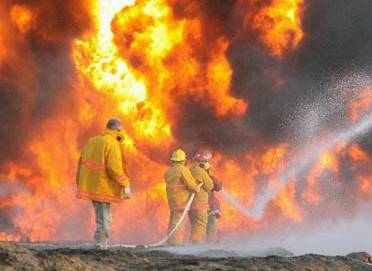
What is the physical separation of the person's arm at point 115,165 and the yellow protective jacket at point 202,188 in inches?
194

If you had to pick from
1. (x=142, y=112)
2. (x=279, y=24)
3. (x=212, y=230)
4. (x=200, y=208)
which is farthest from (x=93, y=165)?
(x=279, y=24)

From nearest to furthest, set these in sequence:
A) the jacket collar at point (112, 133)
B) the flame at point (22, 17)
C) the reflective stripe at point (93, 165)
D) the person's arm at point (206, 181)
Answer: the reflective stripe at point (93, 165) < the jacket collar at point (112, 133) < the person's arm at point (206, 181) < the flame at point (22, 17)

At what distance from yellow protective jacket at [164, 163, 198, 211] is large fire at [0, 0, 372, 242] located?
6.51 meters

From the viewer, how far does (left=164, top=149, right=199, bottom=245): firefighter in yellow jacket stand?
575 inches

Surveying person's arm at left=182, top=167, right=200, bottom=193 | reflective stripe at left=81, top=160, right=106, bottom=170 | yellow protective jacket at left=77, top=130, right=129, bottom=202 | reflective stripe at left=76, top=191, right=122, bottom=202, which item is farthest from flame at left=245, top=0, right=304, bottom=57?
reflective stripe at left=76, top=191, right=122, bottom=202

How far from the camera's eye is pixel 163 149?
21.4 metres

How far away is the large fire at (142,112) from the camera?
21062mm

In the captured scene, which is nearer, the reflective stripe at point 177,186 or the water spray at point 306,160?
the reflective stripe at point 177,186

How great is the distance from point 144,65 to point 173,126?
2.07 metres

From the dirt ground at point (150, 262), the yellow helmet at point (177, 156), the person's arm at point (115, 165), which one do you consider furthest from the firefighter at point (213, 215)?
the dirt ground at point (150, 262)

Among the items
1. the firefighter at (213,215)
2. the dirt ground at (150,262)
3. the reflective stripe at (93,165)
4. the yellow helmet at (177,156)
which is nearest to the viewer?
the dirt ground at (150,262)

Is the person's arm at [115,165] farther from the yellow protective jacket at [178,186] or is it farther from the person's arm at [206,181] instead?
the person's arm at [206,181]

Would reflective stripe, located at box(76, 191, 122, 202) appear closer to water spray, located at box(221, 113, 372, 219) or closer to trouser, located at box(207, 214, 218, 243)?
trouser, located at box(207, 214, 218, 243)

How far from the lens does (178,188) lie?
14.7 m
